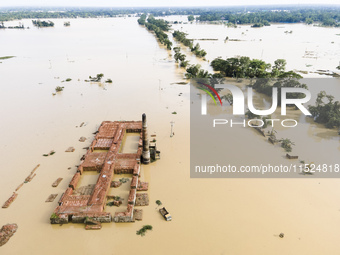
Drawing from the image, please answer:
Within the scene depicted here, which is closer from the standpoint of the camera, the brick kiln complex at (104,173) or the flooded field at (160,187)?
the flooded field at (160,187)

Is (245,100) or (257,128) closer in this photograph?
(257,128)

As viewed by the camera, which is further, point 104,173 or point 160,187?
point 104,173

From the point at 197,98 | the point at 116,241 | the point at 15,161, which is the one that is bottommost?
the point at 116,241

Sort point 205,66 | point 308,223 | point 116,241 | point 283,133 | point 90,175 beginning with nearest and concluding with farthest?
1. point 116,241
2. point 308,223
3. point 90,175
4. point 283,133
5. point 205,66

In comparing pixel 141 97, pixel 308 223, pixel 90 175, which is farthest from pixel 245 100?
pixel 90 175

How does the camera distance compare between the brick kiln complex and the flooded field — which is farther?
the brick kiln complex

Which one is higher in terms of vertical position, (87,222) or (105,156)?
(105,156)

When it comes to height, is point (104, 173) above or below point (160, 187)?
above

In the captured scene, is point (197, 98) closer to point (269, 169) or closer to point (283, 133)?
point (283, 133)
